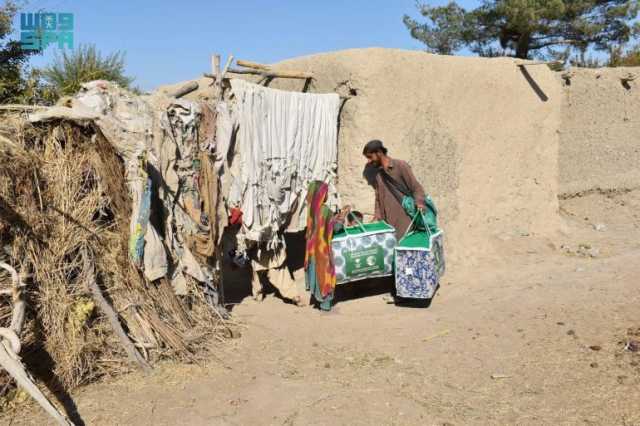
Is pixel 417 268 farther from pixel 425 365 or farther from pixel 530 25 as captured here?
pixel 530 25

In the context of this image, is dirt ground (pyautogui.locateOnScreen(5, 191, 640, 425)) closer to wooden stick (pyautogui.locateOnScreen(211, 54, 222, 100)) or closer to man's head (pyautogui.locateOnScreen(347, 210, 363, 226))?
man's head (pyautogui.locateOnScreen(347, 210, 363, 226))

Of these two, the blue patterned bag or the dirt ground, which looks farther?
the blue patterned bag

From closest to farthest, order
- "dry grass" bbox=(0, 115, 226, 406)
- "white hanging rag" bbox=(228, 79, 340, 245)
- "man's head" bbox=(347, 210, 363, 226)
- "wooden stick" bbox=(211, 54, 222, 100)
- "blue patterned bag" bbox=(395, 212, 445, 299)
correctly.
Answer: "dry grass" bbox=(0, 115, 226, 406), "wooden stick" bbox=(211, 54, 222, 100), "white hanging rag" bbox=(228, 79, 340, 245), "blue patterned bag" bbox=(395, 212, 445, 299), "man's head" bbox=(347, 210, 363, 226)

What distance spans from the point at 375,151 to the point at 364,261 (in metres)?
0.96

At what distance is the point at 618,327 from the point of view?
392 centimetres

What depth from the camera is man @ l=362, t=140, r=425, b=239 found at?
5055 mm

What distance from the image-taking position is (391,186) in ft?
17.2

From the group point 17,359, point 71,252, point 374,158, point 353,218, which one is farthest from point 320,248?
point 17,359

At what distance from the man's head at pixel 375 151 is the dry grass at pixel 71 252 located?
2114 millimetres

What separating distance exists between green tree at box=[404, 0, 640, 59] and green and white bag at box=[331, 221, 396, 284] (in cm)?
1106

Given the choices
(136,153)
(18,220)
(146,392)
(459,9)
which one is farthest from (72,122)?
(459,9)

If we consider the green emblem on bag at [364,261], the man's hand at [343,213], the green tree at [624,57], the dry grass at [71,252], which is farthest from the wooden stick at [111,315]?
the green tree at [624,57]

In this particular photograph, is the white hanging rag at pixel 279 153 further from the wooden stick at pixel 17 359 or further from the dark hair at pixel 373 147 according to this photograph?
the wooden stick at pixel 17 359

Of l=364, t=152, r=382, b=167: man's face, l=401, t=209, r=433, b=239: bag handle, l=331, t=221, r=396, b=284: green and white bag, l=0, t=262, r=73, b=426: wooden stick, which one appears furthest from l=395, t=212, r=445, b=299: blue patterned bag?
l=0, t=262, r=73, b=426: wooden stick
